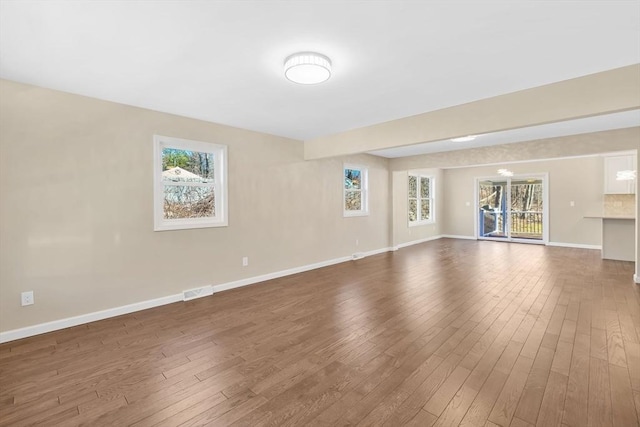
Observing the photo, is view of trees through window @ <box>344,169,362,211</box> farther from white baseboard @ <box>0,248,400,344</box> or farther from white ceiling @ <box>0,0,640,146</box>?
white ceiling @ <box>0,0,640,146</box>

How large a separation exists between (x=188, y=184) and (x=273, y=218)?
1450 mm

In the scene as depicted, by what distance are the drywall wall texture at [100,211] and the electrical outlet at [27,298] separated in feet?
0.13

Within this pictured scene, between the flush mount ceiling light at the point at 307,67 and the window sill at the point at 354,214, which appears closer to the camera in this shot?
the flush mount ceiling light at the point at 307,67

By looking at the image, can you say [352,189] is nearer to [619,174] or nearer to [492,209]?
[492,209]

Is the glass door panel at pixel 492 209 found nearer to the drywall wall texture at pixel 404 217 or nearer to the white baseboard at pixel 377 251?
the drywall wall texture at pixel 404 217

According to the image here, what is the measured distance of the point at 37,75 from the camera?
256 centimetres

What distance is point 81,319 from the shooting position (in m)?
3.01

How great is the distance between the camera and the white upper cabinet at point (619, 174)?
6203 millimetres

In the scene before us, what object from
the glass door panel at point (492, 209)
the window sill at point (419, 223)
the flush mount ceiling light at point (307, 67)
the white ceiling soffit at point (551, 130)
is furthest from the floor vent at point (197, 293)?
the glass door panel at point (492, 209)

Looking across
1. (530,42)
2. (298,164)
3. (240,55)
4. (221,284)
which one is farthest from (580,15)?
(221,284)

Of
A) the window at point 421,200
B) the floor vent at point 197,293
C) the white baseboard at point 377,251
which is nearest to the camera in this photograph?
the floor vent at point 197,293

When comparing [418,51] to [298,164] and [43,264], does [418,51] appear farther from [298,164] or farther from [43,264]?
[43,264]

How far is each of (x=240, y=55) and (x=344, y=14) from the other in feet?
3.02

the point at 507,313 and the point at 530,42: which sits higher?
the point at 530,42
